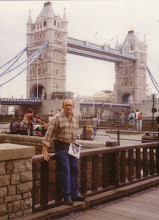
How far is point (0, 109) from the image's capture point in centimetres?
10494

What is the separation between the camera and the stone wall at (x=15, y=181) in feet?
12.5

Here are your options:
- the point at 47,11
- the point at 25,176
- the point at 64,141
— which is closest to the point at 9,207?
the point at 25,176

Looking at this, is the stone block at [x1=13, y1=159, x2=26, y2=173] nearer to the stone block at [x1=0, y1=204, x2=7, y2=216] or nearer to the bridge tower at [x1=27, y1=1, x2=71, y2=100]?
the stone block at [x1=0, y1=204, x2=7, y2=216]

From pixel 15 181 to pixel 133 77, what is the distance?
92926 millimetres

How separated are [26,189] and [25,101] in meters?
52.4

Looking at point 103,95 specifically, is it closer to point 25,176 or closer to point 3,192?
point 25,176

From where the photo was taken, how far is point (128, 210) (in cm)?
470

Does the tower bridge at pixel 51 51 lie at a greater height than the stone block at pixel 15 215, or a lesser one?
greater

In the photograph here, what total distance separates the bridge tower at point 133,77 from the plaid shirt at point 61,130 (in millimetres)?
88826

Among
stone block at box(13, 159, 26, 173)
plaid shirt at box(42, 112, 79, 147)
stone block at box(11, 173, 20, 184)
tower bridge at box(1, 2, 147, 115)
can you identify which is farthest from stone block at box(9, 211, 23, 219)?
tower bridge at box(1, 2, 147, 115)

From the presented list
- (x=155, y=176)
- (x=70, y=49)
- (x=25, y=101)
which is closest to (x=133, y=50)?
(x=70, y=49)

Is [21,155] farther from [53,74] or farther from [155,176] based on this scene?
[53,74]

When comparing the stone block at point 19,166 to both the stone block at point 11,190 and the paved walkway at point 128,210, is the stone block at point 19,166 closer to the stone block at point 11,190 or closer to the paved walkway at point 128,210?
the stone block at point 11,190

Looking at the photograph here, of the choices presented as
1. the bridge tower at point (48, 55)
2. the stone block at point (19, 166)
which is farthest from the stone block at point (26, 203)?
the bridge tower at point (48, 55)
